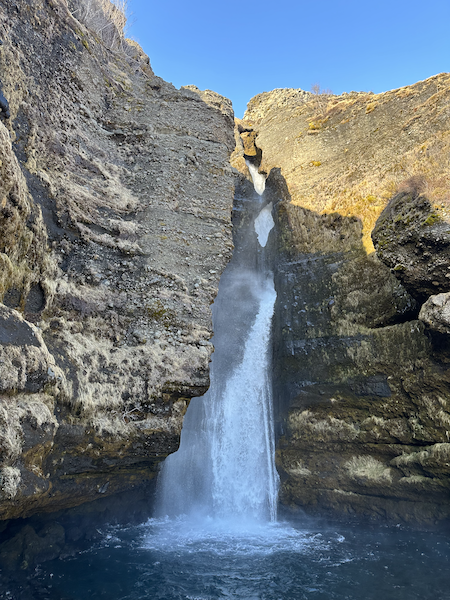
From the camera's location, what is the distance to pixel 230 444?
40.1 ft

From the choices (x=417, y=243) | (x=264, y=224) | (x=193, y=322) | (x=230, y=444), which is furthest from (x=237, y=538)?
(x=264, y=224)

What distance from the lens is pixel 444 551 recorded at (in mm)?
8445

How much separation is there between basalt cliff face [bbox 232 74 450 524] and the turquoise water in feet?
5.32

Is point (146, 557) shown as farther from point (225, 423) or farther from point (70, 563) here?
point (225, 423)

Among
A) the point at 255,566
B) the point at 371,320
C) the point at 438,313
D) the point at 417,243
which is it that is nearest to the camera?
the point at 255,566

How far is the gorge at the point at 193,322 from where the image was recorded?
6207mm

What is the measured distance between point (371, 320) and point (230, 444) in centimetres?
631

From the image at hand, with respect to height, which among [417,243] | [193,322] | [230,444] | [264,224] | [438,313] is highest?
[264,224]

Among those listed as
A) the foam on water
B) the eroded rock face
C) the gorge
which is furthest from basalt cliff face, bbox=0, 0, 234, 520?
the foam on water

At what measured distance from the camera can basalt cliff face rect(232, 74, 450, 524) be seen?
Answer: 382 inches

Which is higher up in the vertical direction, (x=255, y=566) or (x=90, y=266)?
(x=90, y=266)

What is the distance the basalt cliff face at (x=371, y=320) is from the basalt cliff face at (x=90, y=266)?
206 inches

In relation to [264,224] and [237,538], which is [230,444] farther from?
[264,224]

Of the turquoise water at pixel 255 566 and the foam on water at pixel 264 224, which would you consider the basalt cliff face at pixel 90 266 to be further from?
the foam on water at pixel 264 224
